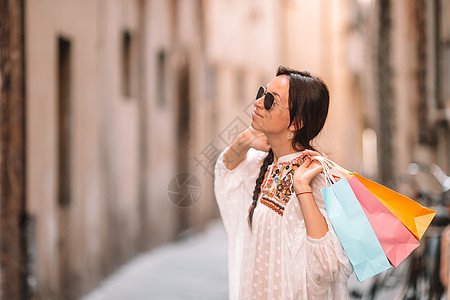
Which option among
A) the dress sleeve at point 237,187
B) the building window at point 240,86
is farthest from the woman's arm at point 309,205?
the building window at point 240,86

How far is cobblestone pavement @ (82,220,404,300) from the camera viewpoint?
9.38 meters

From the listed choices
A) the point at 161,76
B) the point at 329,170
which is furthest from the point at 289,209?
the point at 161,76

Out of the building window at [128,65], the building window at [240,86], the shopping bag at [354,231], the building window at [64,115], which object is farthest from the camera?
the building window at [240,86]

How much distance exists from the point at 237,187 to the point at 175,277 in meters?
8.27

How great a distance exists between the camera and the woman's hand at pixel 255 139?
292cm

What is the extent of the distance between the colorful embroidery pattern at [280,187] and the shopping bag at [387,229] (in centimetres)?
28

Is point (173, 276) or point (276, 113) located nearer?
point (276, 113)

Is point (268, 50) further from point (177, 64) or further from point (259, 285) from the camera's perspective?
point (259, 285)

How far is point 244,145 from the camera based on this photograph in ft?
9.73

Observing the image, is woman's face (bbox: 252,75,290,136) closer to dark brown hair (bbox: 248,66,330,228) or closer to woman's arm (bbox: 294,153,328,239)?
dark brown hair (bbox: 248,66,330,228)

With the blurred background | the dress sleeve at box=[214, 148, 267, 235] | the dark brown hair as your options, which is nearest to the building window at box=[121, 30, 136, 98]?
the blurred background

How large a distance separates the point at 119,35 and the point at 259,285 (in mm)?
9909

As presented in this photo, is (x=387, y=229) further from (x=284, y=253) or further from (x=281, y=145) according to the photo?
(x=281, y=145)

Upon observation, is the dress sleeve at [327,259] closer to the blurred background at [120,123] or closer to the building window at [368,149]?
the blurred background at [120,123]
